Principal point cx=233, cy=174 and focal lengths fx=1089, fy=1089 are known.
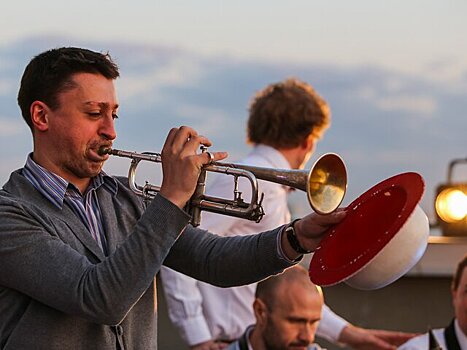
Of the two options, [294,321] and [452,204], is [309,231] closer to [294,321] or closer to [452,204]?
[294,321]

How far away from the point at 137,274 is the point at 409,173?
0.68m

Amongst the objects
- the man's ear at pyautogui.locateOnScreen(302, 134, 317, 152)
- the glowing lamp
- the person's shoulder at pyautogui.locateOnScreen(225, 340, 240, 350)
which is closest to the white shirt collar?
the person's shoulder at pyautogui.locateOnScreen(225, 340, 240, 350)

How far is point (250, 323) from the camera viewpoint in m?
4.27

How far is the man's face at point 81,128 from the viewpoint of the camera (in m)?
2.48

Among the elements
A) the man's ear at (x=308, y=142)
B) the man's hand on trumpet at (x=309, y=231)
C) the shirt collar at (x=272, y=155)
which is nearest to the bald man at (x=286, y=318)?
the shirt collar at (x=272, y=155)

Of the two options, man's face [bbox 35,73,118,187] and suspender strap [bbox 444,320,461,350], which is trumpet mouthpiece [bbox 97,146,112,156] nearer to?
man's face [bbox 35,73,118,187]

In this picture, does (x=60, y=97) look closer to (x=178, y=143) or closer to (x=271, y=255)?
(x=178, y=143)

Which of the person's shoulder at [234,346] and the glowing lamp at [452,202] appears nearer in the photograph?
the person's shoulder at [234,346]

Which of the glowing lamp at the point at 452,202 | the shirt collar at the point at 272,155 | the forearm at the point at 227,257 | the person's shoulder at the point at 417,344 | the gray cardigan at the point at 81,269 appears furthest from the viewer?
the glowing lamp at the point at 452,202

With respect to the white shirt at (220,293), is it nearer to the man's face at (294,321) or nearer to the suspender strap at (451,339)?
the man's face at (294,321)

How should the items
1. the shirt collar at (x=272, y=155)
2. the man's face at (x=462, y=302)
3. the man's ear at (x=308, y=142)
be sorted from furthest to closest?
the man's ear at (x=308, y=142) → the shirt collar at (x=272, y=155) → the man's face at (x=462, y=302)

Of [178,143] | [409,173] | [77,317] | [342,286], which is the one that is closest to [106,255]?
[77,317]

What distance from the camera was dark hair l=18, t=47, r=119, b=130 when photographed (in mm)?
2508

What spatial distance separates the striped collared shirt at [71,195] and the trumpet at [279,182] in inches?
4.5
